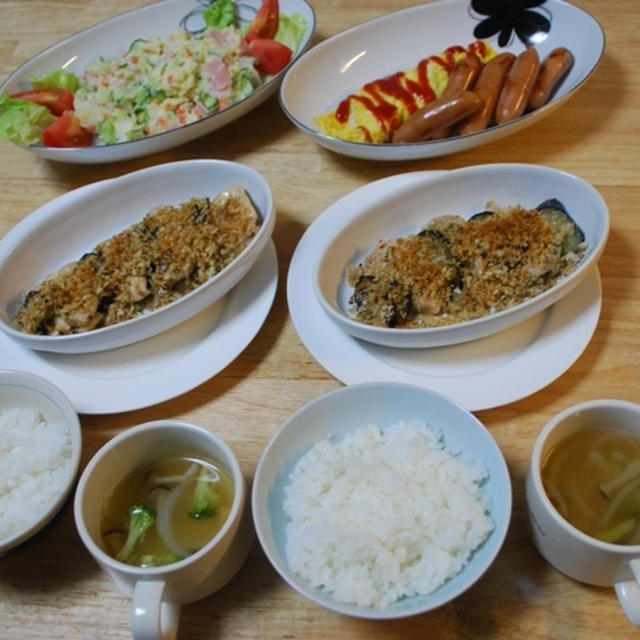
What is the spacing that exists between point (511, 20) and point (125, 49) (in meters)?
1.48

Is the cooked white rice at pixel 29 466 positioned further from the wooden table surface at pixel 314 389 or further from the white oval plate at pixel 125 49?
the white oval plate at pixel 125 49

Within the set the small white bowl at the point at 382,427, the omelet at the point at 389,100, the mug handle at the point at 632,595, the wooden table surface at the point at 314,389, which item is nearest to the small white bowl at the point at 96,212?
the wooden table surface at the point at 314,389

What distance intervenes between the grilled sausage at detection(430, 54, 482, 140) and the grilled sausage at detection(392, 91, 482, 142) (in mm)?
65

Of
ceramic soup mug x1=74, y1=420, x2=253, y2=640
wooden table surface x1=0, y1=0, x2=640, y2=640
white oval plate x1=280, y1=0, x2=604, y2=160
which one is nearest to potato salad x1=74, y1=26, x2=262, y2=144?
wooden table surface x1=0, y1=0, x2=640, y2=640

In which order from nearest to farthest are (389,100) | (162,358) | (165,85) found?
(162,358) < (389,100) < (165,85)

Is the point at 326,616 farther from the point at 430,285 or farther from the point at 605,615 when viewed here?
the point at 430,285

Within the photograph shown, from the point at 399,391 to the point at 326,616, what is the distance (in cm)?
46

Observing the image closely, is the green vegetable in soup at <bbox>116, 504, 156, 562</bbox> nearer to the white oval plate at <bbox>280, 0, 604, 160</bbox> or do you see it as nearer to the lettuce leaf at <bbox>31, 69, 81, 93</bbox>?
the white oval plate at <bbox>280, 0, 604, 160</bbox>

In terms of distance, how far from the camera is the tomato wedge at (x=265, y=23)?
252cm

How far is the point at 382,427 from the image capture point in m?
1.45

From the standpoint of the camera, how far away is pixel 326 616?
132cm

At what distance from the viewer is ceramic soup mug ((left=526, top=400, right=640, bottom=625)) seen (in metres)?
1.09

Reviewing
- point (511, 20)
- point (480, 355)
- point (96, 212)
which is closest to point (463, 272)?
point (480, 355)

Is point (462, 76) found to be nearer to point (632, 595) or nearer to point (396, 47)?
A: point (396, 47)
